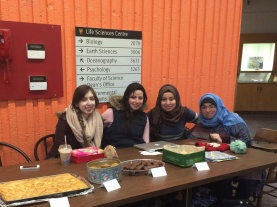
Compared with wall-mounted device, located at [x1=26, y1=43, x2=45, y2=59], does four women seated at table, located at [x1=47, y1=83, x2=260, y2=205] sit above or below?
below

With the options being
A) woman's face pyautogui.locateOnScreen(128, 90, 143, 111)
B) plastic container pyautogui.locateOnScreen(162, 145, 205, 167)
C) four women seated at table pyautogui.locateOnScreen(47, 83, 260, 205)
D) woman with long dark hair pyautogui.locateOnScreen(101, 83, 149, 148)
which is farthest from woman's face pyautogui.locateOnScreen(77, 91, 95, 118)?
plastic container pyautogui.locateOnScreen(162, 145, 205, 167)

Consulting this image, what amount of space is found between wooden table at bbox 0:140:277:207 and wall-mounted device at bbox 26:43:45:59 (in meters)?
0.94

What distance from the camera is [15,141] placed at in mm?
2393

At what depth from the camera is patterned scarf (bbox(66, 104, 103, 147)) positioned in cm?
230

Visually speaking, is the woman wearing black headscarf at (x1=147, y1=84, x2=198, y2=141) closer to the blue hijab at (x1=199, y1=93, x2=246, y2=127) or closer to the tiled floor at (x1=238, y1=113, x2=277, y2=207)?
the blue hijab at (x1=199, y1=93, x2=246, y2=127)

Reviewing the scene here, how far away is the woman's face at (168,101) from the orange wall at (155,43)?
382 millimetres

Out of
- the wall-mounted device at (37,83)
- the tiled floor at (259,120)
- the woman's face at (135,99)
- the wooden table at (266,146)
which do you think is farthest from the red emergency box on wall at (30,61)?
the tiled floor at (259,120)

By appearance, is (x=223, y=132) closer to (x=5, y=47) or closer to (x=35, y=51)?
(x=35, y=51)

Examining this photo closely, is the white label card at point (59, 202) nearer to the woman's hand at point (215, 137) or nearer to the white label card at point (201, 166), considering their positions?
the white label card at point (201, 166)

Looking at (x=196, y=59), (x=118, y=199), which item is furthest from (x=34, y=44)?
(x=196, y=59)

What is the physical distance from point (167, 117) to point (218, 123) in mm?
491

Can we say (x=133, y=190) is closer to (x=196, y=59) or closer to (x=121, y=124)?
(x=121, y=124)

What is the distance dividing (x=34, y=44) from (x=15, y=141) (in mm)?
846

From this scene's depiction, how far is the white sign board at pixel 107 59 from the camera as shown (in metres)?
2.59
